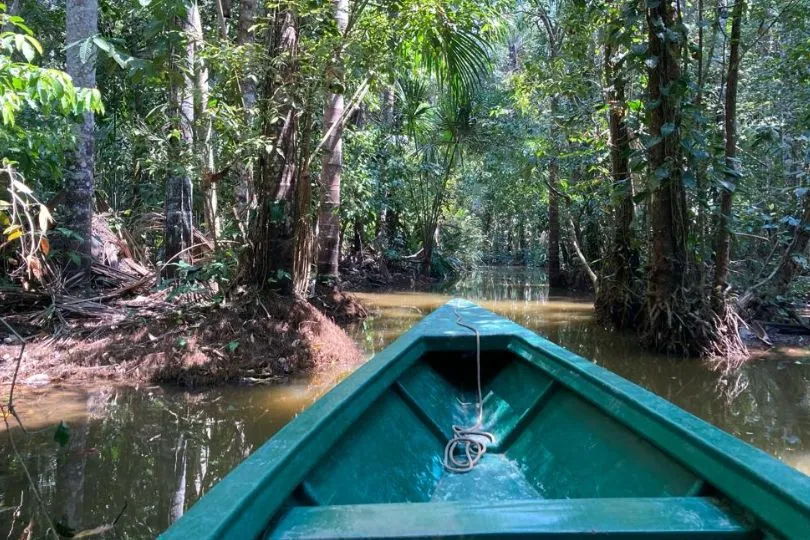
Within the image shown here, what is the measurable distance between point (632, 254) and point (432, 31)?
13.6 ft

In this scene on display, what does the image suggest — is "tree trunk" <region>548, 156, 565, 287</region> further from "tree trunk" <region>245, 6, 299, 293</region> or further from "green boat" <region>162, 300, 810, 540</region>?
"green boat" <region>162, 300, 810, 540</region>

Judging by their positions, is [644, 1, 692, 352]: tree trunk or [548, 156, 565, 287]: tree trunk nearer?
[644, 1, 692, 352]: tree trunk

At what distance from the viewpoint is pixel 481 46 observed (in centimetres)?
797

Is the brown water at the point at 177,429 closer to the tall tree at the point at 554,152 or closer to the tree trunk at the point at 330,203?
the tree trunk at the point at 330,203

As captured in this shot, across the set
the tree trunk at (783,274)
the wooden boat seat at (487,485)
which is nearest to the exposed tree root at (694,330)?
the tree trunk at (783,274)

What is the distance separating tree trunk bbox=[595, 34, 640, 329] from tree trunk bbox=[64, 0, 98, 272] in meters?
6.57

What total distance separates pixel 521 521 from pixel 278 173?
16.6 ft

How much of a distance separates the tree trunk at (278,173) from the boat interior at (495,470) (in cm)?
256

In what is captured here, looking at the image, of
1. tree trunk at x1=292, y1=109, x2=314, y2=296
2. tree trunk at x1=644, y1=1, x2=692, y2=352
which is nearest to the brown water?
tree trunk at x1=644, y1=1, x2=692, y2=352

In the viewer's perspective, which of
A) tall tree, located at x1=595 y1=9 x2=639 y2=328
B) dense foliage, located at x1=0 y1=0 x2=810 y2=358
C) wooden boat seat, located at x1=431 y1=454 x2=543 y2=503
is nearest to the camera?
wooden boat seat, located at x1=431 y1=454 x2=543 y2=503

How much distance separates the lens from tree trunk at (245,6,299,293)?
570 cm

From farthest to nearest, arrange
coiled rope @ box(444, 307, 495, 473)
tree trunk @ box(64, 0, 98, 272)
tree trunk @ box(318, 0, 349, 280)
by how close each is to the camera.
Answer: tree trunk @ box(318, 0, 349, 280), tree trunk @ box(64, 0, 98, 272), coiled rope @ box(444, 307, 495, 473)

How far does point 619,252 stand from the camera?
8234 mm

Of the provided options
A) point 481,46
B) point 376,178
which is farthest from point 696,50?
point 376,178
